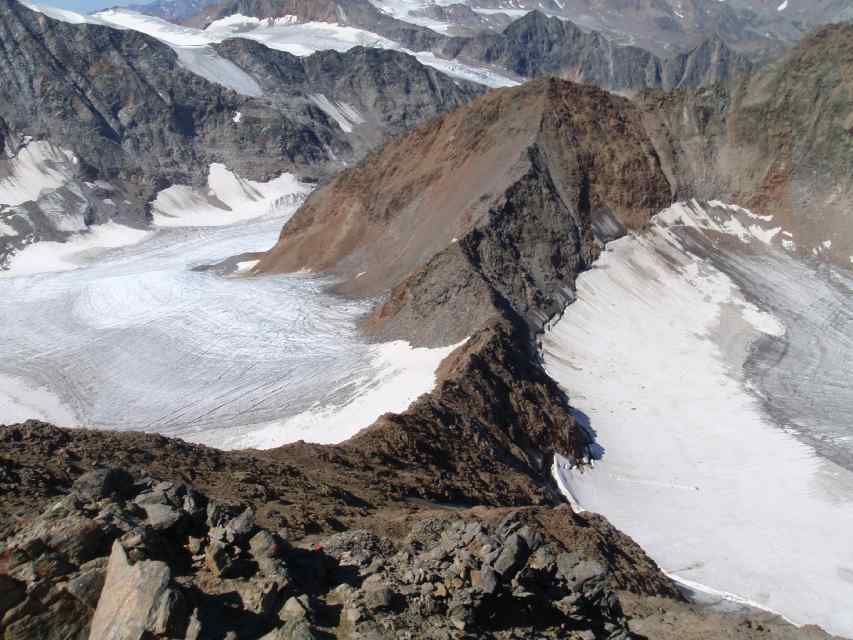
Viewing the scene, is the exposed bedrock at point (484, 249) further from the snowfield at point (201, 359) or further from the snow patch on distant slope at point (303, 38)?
the snow patch on distant slope at point (303, 38)

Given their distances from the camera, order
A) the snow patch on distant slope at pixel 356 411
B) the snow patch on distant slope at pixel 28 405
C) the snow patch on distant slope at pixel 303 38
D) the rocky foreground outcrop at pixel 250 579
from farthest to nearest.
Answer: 1. the snow patch on distant slope at pixel 303 38
2. the snow patch on distant slope at pixel 28 405
3. the snow patch on distant slope at pixel 356 411
4. the rocky foreground outcrop at pixel 250 579

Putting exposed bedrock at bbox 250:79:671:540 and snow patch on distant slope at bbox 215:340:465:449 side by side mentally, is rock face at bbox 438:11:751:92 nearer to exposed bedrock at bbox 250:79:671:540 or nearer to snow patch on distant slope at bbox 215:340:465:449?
exposed bedrock at bbox 250:79:671:540

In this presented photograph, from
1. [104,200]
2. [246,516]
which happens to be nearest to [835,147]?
[246,516]

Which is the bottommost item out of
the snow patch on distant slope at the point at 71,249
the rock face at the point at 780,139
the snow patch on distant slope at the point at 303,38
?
the snow patch on distant slope at the point at 71,249

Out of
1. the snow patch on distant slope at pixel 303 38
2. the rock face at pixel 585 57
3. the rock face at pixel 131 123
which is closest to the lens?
the rock face at pixel 131 123

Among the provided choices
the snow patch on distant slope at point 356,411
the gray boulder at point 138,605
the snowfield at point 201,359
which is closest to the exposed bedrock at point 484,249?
the snow patch on distant slope at point 356,411

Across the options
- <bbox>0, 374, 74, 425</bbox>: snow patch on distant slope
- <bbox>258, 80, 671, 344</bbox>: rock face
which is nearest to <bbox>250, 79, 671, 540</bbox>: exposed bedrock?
<bbox>258, 80, 671, 344</bbox>: rock face

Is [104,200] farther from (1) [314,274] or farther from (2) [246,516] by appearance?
(2) [246,516]
